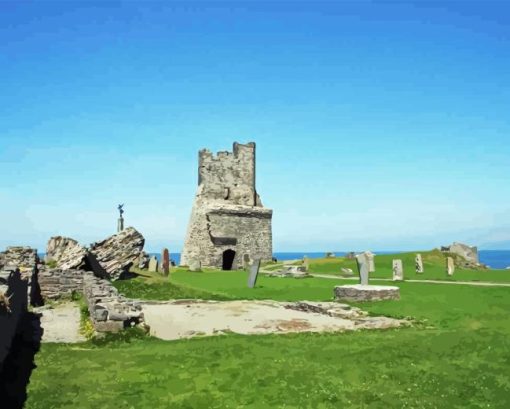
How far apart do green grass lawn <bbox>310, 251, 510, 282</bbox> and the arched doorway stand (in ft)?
26.7

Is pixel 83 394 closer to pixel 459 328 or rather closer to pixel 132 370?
pixel 132 370

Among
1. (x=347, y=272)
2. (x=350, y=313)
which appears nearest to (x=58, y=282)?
(x=350, y=313)

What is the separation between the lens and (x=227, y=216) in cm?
4616

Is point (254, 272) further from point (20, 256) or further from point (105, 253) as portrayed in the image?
point (20, 256)

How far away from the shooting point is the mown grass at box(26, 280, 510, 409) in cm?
722

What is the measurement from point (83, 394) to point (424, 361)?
6014 millimetres

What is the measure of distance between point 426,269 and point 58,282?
24.9 meters

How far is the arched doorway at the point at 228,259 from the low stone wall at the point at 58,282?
26796mm

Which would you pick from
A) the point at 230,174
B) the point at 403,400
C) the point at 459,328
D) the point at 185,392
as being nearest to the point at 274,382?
the point at 185,392

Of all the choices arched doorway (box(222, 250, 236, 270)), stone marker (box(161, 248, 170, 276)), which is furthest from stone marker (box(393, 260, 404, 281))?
arched doorway (box(222, 250, 236, 270))

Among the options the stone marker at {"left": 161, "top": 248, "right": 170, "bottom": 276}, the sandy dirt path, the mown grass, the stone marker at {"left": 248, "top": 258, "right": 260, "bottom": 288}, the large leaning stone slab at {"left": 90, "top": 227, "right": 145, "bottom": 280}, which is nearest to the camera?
the mown grass

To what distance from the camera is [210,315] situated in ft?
52.2

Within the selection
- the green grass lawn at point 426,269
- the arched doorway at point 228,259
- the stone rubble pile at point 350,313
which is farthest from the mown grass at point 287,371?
the arched doorway at point 228,259

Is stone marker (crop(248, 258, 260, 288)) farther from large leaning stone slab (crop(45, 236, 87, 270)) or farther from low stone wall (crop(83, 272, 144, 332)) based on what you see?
low stone wall (crop(83, 272, 144, 332))
